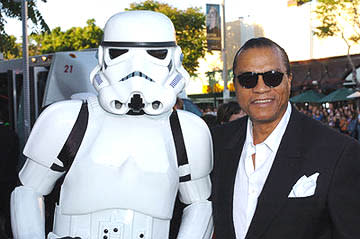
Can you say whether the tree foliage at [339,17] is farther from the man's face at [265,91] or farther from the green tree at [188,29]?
the man's face at [265,91]

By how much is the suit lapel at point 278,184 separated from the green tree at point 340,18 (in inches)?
747

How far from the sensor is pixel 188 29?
29969mm

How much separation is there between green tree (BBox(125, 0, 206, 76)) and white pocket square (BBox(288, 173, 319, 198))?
1039 inches

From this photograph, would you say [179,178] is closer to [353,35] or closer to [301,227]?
[301,227]

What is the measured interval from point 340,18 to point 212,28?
5.45 metres

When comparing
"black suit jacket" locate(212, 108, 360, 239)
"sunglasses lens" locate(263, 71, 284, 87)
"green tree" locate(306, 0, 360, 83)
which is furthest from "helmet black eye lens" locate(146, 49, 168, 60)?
"green tree" locate(306, 0, 360, 83)

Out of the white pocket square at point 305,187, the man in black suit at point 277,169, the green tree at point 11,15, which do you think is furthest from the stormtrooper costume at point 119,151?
the green tree at point 11,15

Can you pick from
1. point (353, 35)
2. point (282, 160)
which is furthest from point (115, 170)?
point (353, 35)

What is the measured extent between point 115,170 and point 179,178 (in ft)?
1.30

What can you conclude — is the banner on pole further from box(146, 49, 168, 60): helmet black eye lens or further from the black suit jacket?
the black suit jacket

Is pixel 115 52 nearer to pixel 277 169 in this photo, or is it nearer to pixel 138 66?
pixel 138 66

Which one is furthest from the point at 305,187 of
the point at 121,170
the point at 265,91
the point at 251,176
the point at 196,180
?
the point at 121,170

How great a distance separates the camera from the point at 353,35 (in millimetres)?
21047

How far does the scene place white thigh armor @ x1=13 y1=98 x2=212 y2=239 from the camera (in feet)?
8.24
